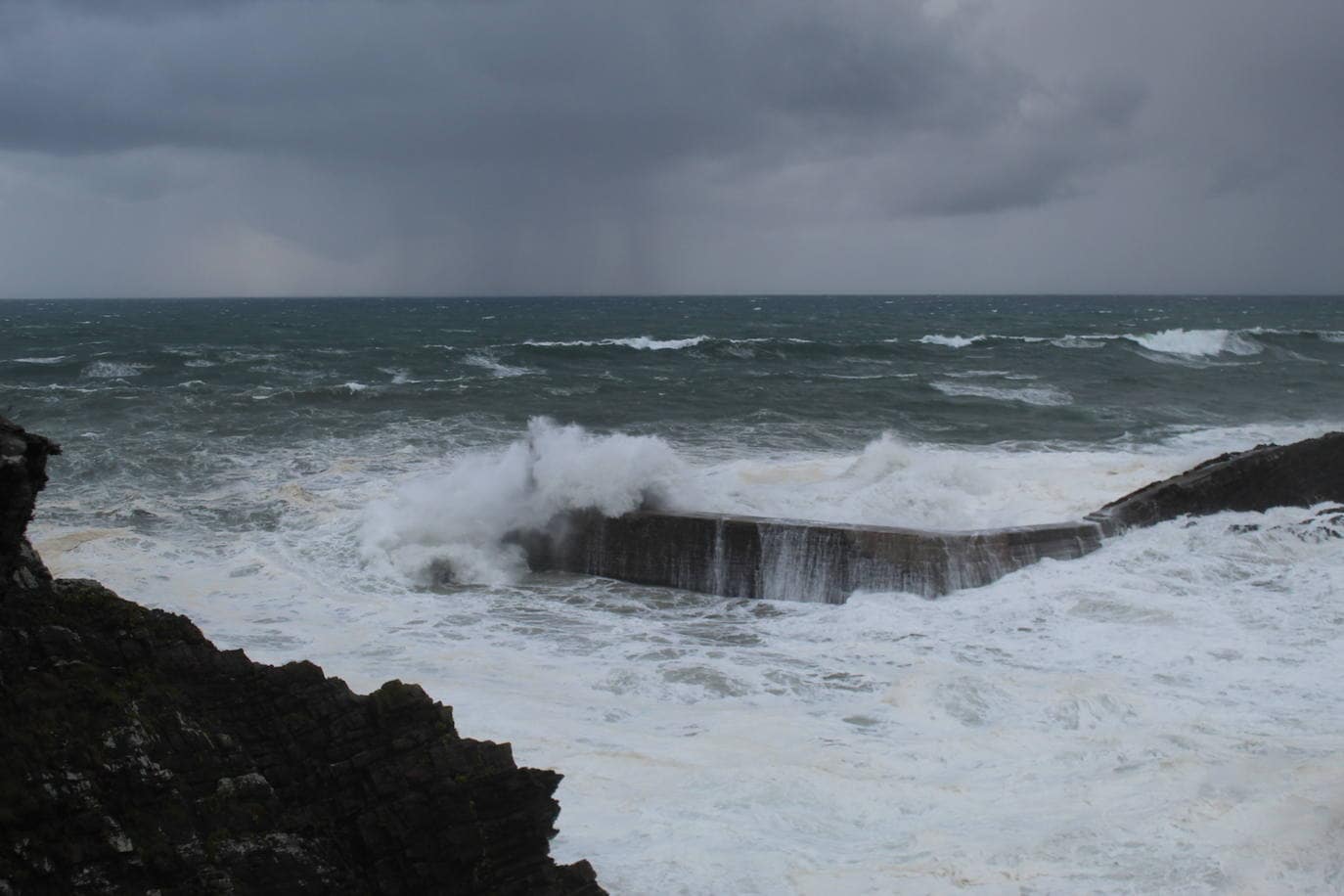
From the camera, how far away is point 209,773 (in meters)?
4.48

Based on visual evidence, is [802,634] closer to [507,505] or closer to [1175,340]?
[507,505]

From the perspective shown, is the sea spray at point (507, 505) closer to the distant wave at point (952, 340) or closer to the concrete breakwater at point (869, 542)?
the concrete breakwater at point (869, 542)

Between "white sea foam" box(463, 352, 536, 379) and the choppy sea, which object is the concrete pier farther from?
"white sea foam" box(463, 352, 536, 379)

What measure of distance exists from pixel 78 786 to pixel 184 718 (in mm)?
512

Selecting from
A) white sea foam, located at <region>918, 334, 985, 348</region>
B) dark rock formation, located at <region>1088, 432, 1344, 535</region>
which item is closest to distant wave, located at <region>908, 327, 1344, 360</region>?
white sea foam, located at <region>918, 334, 985, 348</region>

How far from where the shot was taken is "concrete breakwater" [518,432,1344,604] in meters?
11.1

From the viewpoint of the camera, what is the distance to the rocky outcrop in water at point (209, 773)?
4094mm

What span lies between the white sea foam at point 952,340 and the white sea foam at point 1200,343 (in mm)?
7150

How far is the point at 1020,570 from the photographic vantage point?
446 inches

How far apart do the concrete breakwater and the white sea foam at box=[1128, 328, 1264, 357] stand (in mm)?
34723

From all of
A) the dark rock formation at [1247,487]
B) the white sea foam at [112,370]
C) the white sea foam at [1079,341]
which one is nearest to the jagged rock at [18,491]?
the dark rock formation at [1247,487]

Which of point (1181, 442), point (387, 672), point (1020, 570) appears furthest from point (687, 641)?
point (1181, 442)

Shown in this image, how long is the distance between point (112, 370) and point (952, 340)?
3498cm

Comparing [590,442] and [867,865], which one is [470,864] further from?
[590,442]
